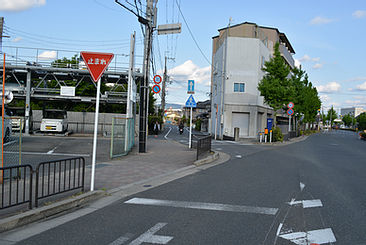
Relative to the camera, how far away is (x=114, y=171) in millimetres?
10258

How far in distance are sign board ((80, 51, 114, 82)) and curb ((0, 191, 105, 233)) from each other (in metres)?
2.70

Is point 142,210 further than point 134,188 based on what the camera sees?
No

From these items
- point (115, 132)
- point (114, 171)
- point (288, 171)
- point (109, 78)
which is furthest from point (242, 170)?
point (109, 78)

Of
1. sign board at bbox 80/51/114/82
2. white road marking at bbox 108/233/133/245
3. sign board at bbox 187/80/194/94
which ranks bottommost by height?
white road marking at bbox 108/233/133/245

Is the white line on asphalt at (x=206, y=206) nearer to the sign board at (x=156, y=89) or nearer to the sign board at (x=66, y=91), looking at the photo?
the sign board at (x=156, y=89)

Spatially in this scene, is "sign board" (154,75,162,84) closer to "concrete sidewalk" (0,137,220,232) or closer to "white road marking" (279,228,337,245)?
"concrete sidewalk" (0,137,220,232)

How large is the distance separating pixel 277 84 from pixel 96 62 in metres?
26.2

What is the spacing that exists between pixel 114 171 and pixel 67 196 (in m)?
3.63

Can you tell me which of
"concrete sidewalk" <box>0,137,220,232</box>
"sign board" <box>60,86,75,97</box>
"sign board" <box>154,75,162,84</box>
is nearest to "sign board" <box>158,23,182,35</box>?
"sign board" <box>154,75,162,84</box>

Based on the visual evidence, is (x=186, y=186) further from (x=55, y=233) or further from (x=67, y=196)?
(x=55, y=233)

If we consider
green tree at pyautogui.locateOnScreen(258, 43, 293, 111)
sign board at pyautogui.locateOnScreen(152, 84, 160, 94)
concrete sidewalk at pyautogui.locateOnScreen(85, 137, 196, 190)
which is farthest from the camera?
green tree at pyautogui.locateOnScreen(258, 43, 293, 111)

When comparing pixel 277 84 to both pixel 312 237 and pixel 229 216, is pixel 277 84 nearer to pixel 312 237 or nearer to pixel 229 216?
pixel 229 216

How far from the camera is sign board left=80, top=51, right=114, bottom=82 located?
7289 mm

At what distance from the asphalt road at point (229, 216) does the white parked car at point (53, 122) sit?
2064cm
